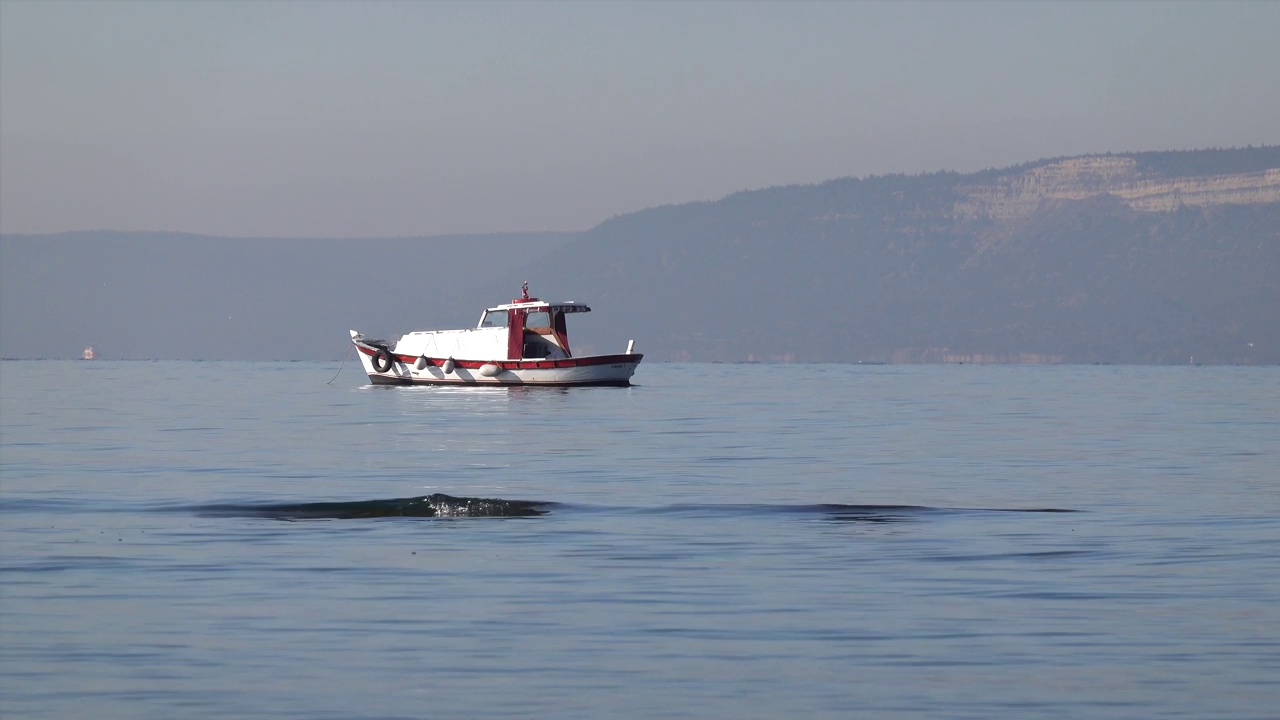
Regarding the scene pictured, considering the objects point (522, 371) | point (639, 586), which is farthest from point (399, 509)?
point (522, 371)

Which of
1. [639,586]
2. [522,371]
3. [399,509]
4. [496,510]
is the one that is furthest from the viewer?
[522,371]

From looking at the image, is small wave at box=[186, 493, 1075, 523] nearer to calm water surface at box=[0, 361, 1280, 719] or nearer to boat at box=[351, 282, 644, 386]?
calm water surface at box=[0, 361, 1280, 719]

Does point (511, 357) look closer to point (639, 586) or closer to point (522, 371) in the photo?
point (522, 371)

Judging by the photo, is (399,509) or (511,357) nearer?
(399,509)

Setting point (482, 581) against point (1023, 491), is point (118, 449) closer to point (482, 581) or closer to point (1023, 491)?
point (1023, 491)

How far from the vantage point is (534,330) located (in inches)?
3915

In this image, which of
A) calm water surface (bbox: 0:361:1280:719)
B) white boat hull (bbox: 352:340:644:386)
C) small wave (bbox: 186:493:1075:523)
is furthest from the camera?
white boat hull (bbox: 352:340:644:386)

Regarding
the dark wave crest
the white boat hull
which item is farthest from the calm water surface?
the white boat hull

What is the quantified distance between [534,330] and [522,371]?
3.48 m

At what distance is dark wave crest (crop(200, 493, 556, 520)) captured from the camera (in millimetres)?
27000

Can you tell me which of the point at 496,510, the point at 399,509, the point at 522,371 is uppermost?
the point at 522,371

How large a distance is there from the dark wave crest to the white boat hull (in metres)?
66.9

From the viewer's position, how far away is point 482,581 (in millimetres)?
19453

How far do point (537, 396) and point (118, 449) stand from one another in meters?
45.3
